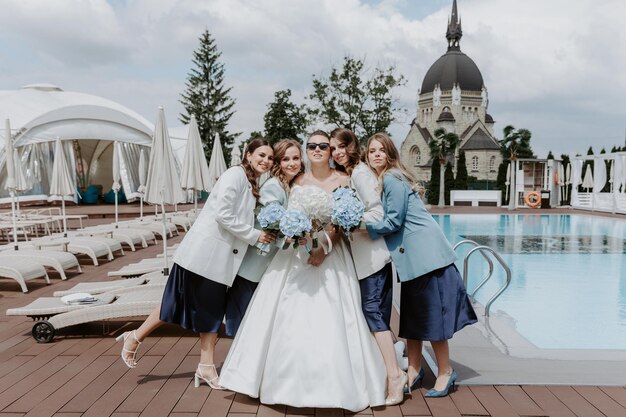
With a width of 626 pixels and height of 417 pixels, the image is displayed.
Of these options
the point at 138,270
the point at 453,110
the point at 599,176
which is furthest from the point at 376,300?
the point at 453,110

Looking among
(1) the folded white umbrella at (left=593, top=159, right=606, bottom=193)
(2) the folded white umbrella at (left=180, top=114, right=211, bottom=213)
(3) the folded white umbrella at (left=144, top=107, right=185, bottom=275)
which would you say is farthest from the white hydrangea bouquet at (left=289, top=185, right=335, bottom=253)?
(1) the folded white umbrella at (left=593, top=159, right=606, bottom=193)

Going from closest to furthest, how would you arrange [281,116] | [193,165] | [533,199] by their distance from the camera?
1. [193,165]
2. [533,199]
3. [281,116]

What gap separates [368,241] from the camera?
318 centimetres

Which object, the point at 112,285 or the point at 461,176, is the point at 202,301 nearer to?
the point at 112,285

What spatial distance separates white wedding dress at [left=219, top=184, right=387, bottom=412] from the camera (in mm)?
2938

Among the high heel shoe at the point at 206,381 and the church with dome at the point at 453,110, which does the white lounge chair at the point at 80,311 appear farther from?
the church with dome at the point at 453,110

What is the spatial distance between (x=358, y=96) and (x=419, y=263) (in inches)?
1107

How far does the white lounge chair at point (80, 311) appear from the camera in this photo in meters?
4.35

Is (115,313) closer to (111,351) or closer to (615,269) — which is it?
(111,351)

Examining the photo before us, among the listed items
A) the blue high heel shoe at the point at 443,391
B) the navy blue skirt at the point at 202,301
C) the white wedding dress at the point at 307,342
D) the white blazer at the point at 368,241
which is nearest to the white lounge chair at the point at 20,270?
the navy blue skirt at the point at 202,301

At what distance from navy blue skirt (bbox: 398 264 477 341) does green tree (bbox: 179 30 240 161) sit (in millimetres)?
40026

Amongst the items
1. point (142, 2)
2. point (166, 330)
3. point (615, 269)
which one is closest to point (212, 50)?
point (142, 2)

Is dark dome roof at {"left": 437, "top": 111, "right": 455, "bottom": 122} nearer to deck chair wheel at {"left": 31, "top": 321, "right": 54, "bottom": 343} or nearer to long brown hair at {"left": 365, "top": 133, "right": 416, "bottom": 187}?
deck chair wheel at {"left": 31, "top": 321, "right": 54, "bottom": 343}

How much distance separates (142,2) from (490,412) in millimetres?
8347
